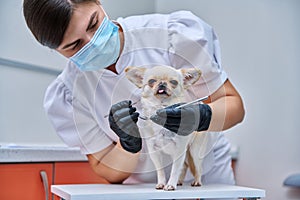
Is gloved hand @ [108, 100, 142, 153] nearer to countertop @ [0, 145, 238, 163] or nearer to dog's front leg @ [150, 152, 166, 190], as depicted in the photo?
dog's front leg @ [150, 152, 166, 190]

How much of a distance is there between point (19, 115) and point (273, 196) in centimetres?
94

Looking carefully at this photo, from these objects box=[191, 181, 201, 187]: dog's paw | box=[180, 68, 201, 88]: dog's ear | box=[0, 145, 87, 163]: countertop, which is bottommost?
box=[0, 145, 87, 163]: countertop

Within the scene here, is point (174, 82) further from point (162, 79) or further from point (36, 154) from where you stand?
point (36, 154)

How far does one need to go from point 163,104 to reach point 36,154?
0.59 m

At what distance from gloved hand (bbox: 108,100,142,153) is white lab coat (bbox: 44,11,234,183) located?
1.2 inches

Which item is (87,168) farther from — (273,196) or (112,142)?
(273,196)

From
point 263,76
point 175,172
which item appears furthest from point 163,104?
point 263,76

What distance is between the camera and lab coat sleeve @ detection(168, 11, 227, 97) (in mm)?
698

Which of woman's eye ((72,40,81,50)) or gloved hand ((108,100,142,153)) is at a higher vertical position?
woman's eye ((72,40,81,50))

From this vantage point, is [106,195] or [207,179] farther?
[207,179]

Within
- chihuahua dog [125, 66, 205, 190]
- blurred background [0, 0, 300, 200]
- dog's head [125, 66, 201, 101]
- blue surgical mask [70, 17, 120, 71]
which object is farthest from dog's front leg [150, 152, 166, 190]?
blurred background [0, 0, 300, 200]

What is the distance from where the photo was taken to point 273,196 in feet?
4.37

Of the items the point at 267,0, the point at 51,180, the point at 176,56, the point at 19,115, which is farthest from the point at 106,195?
the point at 267,0

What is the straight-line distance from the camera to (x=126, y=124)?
0.63 meters
